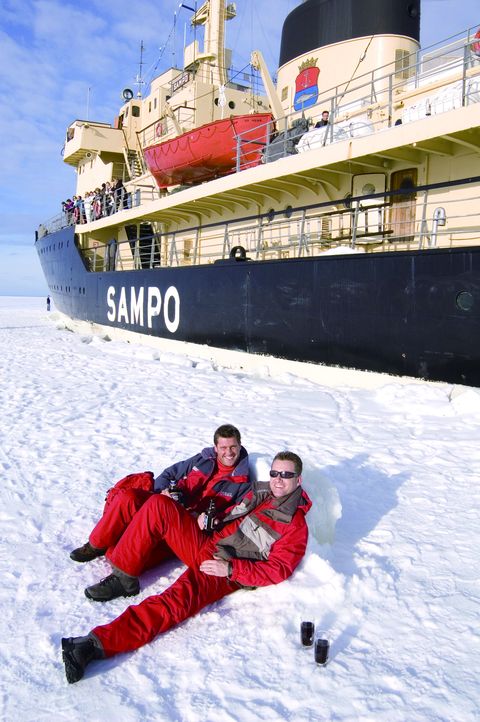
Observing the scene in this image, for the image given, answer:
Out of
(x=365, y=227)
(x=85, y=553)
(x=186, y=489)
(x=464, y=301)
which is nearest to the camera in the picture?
(x=85, y=553)

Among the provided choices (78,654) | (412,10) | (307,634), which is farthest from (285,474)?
(412,10)

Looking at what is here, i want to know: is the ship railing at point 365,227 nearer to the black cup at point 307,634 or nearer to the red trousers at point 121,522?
the red trousers at point 121,522

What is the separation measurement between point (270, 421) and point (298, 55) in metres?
8.68

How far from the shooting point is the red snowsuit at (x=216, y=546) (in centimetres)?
260

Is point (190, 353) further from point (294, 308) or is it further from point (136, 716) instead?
point (136, 716)

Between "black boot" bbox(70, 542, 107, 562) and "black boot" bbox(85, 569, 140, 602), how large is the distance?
313mm

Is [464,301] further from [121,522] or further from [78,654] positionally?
[78,654]

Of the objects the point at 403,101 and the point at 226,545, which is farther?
the point at 403,101

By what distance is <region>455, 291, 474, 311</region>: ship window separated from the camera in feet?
19.5

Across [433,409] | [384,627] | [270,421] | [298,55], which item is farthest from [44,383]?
[298,55]

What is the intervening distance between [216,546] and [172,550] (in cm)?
28

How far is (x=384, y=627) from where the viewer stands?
97.0 inches

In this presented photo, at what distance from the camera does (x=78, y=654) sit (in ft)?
7.09

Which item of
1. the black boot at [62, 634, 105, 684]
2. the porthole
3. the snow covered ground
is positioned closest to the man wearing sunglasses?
the snow covered ground
